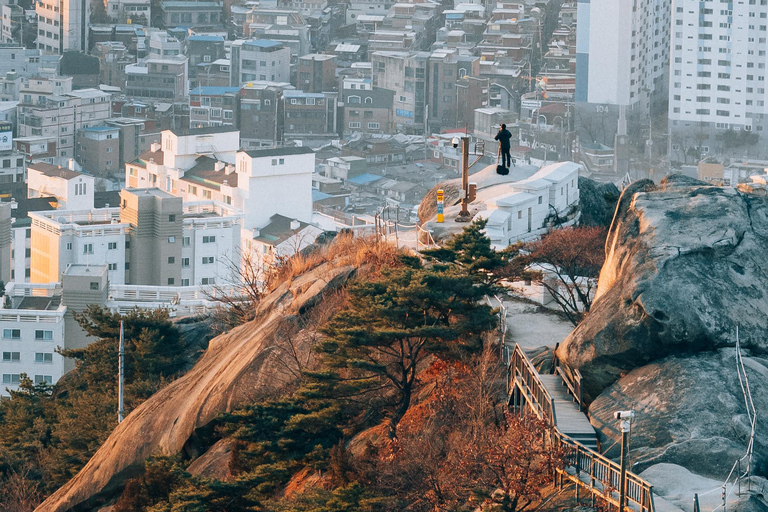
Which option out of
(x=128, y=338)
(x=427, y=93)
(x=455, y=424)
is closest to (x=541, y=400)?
(x=455, y=424)

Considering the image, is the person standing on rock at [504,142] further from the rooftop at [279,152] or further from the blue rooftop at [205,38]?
the blue rooftop at [205,38]

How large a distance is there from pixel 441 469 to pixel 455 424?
91cm

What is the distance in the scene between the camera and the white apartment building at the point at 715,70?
7650 centimetres

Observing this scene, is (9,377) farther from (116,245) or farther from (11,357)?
(116,245)

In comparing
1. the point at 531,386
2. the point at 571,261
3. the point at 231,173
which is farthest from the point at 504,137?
the point at 231,173

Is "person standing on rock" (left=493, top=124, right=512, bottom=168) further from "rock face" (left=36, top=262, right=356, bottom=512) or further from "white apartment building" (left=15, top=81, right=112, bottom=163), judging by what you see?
"white apartment building" (left=15, top=81, right=112, bottom=163)

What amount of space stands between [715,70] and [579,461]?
7059 cm

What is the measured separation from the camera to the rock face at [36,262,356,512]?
13336 millimetres

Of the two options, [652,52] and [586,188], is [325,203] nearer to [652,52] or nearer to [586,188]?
[652,52]

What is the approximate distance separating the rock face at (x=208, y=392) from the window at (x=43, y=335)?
24715mm

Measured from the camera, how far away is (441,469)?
34.1ft

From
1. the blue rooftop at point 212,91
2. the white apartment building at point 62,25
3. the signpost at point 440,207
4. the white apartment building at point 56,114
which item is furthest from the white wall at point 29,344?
the white apartment building at point 62,25

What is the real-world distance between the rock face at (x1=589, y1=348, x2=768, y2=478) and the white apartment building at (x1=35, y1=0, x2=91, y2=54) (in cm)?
9530

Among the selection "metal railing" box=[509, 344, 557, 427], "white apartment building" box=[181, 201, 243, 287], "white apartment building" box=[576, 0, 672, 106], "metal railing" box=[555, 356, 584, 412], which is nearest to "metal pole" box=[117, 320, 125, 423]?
"metal railing" box=[509, 344, 557, 427]
